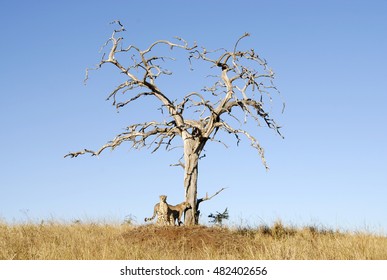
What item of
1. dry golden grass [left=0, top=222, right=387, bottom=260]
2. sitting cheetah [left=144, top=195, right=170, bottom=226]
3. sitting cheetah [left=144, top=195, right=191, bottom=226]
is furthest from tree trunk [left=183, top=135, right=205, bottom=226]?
dry golden grass [left=0, top=222, right=387, bottom=260]

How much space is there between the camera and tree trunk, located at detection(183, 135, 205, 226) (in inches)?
656

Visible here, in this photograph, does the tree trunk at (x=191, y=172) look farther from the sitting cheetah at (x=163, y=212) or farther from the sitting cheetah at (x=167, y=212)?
the sitting cheetah at (x=163, y=212)

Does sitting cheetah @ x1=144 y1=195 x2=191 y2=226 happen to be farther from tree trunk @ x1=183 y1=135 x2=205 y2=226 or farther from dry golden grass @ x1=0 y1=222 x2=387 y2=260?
dry golden grass @ x1=0 y1=222 x2=387 y2=260

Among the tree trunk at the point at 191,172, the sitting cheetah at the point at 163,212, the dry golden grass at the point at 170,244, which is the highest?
the tree trunk at the point at 191,172

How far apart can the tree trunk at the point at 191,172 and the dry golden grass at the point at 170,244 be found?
190cm

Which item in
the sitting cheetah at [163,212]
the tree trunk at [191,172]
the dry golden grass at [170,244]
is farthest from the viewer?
the tree trunk at [191,172]

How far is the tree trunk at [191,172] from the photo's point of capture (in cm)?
1666

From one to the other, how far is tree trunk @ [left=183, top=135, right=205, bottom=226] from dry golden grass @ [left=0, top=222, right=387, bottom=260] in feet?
6.23

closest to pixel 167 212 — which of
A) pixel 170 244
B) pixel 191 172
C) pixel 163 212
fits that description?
pixel 163 212

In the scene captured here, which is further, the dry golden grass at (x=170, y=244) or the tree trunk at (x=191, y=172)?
the tree trunk at (x=191, y=172)

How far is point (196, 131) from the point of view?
55.6ft

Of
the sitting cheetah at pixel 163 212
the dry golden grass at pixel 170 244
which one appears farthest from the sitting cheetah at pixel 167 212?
the dry golden grass at pixel 170 244
